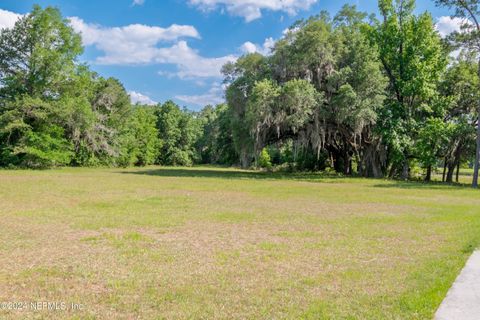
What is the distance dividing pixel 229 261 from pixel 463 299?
9.54 ft

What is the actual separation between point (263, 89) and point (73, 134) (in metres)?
19.7

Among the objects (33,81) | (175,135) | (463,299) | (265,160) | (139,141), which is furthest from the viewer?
(175,135)

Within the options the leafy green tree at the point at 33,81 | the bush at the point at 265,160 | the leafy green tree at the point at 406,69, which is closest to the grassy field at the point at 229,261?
the leafy green tree at the point at 406,69

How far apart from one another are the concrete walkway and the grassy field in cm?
10

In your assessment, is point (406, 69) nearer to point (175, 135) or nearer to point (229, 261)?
point (229, 261)

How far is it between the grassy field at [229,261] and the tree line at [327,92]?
13.2 meters

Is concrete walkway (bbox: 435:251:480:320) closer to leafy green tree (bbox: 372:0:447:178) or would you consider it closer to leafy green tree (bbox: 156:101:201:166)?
leafy green tree (bbox: 372:0:447:178)

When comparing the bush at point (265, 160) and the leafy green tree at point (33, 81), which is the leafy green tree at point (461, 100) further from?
the leafy green tree at point (33, 81)

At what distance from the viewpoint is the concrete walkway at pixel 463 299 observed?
3.28 m

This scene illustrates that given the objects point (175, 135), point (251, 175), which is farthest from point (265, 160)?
point (251, 175)

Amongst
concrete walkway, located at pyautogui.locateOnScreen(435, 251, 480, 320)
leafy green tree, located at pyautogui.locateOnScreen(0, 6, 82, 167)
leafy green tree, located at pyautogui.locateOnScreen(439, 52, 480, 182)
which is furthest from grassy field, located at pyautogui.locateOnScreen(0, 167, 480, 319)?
leafy green tree, located at pyautogui.locateOnScreen(0, 6, 82, 167)

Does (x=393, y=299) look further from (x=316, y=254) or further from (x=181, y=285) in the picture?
(x=181, y=285)

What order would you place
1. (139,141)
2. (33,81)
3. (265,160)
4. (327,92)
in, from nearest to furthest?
(327,92) < (33,81) < (265,160) < (139,141)

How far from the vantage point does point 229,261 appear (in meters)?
5.13
